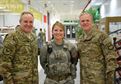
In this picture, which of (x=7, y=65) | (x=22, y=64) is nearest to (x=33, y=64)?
(x=22, y=64)

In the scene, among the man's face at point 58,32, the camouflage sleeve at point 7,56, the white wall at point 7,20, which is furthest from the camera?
the white wall at point 7,20

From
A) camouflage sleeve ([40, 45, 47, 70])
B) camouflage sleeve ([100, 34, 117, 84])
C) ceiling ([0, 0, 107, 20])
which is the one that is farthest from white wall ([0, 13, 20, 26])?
camouflage sleeve ([100, 34, 117, 84])

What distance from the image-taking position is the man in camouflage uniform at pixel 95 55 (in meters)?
2.97

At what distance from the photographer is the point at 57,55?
2.94 meters

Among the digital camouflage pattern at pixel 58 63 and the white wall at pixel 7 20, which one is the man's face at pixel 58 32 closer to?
the digital camouflage pattern at pixel 58 63

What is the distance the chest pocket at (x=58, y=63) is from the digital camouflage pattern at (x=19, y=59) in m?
0.22

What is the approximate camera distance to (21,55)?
115 inches

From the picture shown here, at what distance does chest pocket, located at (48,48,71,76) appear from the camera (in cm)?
295

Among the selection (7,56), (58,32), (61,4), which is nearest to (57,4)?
(61,4)

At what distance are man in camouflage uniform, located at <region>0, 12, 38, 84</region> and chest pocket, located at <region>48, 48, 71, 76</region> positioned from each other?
0.22m

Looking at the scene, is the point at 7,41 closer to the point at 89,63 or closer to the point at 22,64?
the point at 22,64

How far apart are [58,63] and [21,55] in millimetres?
447

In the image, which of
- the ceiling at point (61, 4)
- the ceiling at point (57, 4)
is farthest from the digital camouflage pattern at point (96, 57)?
the ceiling at point (61, 4)

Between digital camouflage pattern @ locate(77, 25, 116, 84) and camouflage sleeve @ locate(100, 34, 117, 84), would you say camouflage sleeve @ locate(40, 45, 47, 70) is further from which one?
camouflage sleeve @ locate(100, 34, 117, 84)
